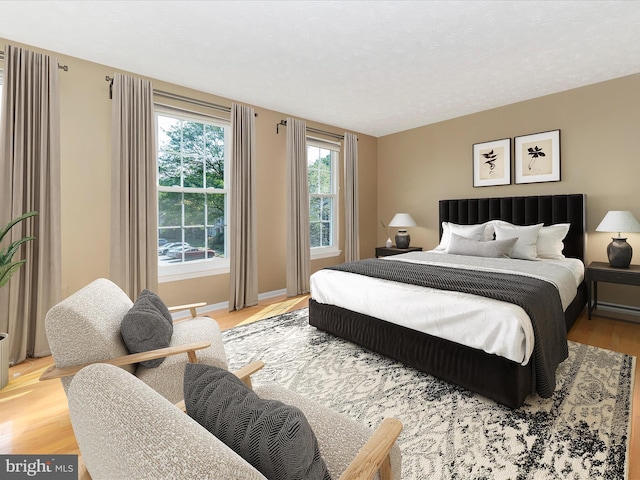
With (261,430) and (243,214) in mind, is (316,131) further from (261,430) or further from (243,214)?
(261,430)

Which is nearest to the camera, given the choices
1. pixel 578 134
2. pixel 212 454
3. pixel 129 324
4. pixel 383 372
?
pixel 212 454

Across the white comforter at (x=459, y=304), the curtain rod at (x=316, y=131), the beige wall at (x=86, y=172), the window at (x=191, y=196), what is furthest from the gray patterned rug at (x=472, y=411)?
the curtain rod at (x=316, y=131)

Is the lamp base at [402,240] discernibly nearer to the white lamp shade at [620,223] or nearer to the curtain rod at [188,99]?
the white lamp shade at [620,223]

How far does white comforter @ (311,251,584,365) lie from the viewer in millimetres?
1975

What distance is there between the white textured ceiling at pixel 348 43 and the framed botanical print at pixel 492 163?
70 centimetres

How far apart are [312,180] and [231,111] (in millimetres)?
1704

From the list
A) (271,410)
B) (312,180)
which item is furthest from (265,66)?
(271,410)

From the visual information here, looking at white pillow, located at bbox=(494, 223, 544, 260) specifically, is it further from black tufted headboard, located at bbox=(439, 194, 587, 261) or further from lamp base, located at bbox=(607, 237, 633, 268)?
lamp base, located at bbox=(607, 237, 633, 268)

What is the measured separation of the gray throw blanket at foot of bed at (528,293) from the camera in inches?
79.4

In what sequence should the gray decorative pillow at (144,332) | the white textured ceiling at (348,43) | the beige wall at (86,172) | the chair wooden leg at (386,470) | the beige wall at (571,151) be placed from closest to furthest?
the chair wooden leg at (386,470), the gray decorative pillow at (144,332), the white textured ceiling at (348,43), the beige wall at (86,172), the beige wall at (571,151)

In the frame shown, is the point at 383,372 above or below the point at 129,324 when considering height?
below

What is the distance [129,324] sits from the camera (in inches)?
67.5

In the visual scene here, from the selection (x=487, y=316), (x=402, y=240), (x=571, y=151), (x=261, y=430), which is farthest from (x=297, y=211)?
(x=261, y=430)

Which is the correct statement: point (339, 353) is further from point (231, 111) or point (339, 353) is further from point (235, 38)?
point (231, 111)
